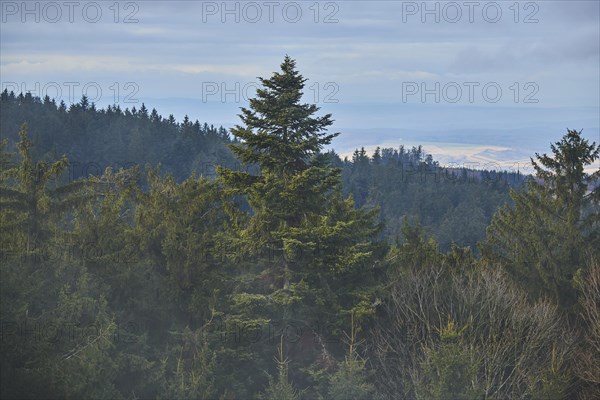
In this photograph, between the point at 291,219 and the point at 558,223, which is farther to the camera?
the point at 558,223

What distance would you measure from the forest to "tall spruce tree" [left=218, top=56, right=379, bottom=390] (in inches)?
2.8

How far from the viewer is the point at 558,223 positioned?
32.8m

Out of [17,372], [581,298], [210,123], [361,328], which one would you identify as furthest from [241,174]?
[210,123]

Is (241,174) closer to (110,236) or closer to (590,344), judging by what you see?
(110,236)

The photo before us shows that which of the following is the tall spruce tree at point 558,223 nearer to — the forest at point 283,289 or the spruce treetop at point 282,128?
the forest at point 283,289

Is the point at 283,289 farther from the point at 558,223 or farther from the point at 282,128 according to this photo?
the point at 558,223

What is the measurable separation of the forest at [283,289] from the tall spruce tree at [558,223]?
96 millimetres

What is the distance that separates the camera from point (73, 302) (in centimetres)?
2497

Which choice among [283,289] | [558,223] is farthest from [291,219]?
[558,223]

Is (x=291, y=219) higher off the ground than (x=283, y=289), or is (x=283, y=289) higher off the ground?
(x=291, y=219)

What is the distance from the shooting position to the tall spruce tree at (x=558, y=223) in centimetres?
3225

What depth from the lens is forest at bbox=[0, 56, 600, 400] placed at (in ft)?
81.3

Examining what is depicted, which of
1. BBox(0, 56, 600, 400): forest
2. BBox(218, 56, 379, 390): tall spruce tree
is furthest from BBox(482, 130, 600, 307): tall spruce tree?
BBox(218, 56, 379, 390): tall spruce tree

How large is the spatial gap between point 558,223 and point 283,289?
13603mm
